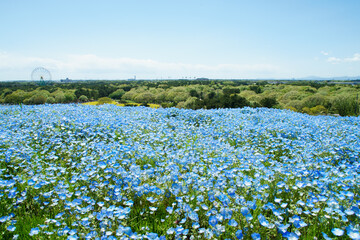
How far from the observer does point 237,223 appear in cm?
251

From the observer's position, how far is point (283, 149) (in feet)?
18.9

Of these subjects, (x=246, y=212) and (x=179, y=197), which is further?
(x=179, y=197)

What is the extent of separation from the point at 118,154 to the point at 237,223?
2.71 meters

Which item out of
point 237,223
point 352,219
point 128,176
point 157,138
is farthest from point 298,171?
point 157,138

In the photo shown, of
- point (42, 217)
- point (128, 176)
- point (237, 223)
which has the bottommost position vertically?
point (42, 217)

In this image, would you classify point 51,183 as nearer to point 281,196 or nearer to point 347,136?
point 281,196

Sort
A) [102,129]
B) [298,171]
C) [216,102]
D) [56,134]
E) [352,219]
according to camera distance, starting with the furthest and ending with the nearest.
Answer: [216,102]
[102,129]
[56,134]
[298,171]
[352,219]

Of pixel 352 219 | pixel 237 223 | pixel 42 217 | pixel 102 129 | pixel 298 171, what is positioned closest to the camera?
pixel 237 223

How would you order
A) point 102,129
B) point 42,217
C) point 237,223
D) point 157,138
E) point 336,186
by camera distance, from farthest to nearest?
point 102,129
point 157,138
point 336,186
point 42,217
point 237,223

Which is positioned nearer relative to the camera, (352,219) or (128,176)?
(352,219)

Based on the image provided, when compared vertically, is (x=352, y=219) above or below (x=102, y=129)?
below

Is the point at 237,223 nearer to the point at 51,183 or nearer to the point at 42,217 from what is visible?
the point at 42,217

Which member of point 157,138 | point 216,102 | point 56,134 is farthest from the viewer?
point 216,102

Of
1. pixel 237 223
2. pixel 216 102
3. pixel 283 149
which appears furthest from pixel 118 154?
pixel 216 102
